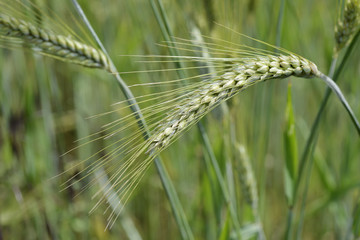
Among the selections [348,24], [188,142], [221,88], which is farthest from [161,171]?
[188,142]

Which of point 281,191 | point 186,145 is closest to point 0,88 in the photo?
point 186,145

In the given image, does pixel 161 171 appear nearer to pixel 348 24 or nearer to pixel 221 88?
pixel 221 88

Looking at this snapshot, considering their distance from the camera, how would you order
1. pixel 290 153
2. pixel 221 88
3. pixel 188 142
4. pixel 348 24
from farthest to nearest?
pixel 188 142 → pixel 290 153 → pixel 348 24 → pixel 221 88

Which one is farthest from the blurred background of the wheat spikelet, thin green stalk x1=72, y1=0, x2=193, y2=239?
the wheat spikelet

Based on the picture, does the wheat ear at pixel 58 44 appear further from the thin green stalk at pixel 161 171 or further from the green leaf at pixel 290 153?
the green leaf at pixel 290 153

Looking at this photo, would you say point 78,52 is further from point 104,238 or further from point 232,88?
point 104,238

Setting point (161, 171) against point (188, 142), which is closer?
point (161, 171)

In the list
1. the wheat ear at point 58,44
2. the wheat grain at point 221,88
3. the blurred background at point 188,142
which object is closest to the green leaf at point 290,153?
the blurred background at point 188,142

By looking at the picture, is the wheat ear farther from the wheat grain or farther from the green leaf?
the green leaf
